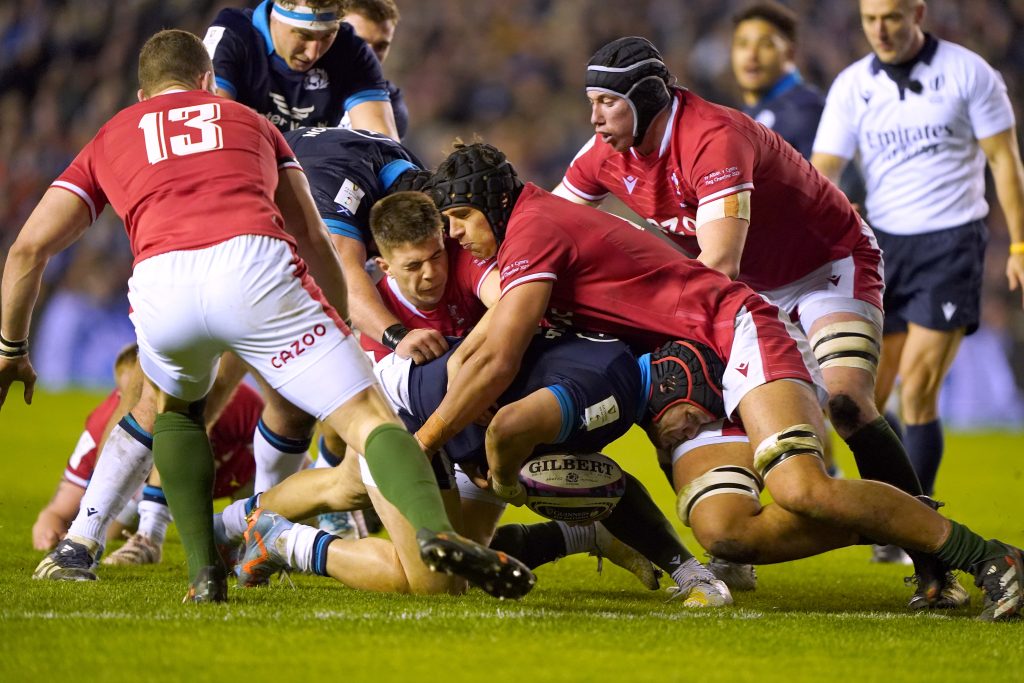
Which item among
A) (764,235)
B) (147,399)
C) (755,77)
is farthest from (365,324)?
(755,77)

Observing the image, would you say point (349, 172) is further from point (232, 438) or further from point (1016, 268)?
point (1016, 268)

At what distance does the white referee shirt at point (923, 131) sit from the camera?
6.86 meters

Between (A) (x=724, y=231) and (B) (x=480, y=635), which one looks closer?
(B) (x=480, y=635)

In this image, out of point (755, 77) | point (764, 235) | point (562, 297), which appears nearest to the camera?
point (562, 297)

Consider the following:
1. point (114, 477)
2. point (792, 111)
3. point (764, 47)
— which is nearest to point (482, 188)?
point (114, 477)

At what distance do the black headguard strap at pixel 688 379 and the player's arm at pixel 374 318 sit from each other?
81cm

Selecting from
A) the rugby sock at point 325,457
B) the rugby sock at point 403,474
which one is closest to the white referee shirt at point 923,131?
the rugby sock at point 325,457

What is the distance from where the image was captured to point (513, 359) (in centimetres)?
443

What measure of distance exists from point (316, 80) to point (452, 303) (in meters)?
2.02

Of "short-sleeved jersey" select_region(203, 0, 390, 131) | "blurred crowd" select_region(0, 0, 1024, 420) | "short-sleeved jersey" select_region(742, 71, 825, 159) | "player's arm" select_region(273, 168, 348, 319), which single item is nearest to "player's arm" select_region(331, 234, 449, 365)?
"player's arm" select_region(273, 168, 348, 319)

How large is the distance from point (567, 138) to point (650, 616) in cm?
1270

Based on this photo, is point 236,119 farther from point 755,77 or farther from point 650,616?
point 755,77

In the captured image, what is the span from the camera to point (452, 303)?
5.28m

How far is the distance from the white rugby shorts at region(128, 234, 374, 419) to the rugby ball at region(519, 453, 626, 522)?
3.09 feet
